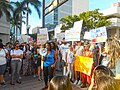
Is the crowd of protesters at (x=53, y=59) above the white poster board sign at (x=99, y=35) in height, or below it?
below

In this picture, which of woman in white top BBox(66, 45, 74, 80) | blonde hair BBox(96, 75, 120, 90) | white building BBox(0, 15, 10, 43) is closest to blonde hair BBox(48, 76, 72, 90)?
blonde hair BBox(96, 75, 120, 90)

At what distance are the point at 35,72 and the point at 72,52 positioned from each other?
3011mm

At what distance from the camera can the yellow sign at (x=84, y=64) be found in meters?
9.46

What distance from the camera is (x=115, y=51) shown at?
5055mm

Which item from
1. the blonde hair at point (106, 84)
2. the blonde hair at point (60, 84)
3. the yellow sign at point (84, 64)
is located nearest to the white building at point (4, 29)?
the yellow sign at point (84, 64)

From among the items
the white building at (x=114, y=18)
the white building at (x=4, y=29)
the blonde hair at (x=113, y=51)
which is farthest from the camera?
the white building at (x=4, y=29)

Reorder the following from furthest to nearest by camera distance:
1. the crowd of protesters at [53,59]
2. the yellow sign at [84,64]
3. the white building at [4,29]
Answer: the white building at [4,29]
the yellow sign at [84,64]
the crowd of protesters at [53,59]

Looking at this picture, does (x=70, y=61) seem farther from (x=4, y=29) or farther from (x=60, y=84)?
(x=4, y=29)

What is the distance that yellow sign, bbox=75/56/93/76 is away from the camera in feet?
31.0

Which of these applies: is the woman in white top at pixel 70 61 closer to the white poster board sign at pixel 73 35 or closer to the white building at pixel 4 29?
the white poster board sign at pixel 73 35

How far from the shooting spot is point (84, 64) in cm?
992

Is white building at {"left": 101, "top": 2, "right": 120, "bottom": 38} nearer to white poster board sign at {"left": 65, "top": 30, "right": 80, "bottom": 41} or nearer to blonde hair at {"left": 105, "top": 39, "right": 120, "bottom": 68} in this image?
white poster board sign at {"left": 65, "top": 30, "right": 80, "bottom": 41}

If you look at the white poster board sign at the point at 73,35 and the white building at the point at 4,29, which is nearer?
the white poster board sign at the point at 73,35

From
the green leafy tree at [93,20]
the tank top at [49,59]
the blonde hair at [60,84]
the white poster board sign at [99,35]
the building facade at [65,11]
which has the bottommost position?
the tank top at [49,59]
